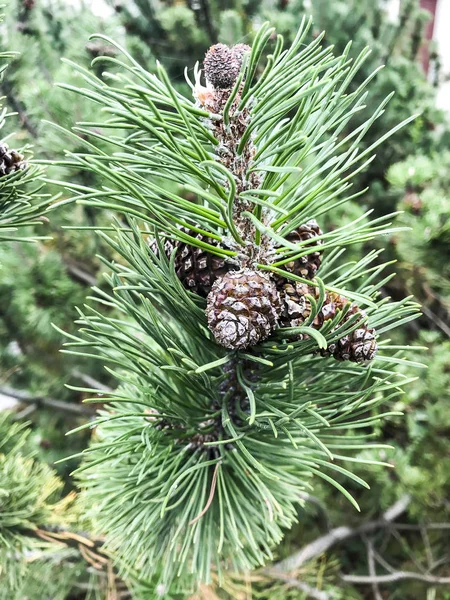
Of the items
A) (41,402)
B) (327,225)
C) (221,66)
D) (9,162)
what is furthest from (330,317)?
(41,402)

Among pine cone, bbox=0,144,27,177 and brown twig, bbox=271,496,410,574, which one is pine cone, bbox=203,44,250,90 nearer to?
pine cone, bbox=0,144,27,177

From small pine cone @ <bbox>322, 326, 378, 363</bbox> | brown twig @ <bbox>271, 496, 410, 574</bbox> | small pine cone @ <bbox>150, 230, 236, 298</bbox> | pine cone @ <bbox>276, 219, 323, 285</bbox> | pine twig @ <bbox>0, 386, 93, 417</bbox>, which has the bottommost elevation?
brown twig @ <bbox>271, 496, 410, 574</bbox>

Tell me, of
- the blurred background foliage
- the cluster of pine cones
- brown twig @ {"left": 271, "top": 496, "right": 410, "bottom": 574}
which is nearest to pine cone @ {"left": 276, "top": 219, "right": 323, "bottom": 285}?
the cluster of pine cones

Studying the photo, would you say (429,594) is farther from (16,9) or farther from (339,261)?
(16,9)

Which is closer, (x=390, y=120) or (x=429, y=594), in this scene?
(x=429, y=594)

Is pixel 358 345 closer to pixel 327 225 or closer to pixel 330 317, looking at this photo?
pixel 330 317

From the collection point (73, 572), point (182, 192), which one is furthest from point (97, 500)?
point (182, 192)

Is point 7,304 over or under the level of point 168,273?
under
